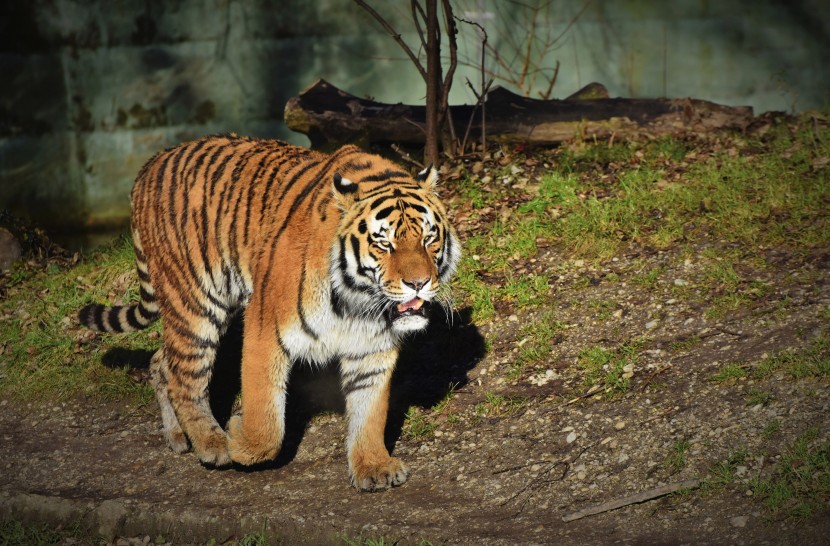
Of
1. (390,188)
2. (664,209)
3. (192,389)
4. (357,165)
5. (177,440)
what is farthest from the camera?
(664,209)

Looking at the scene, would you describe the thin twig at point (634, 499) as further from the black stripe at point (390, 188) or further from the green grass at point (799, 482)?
the black stripe at point (390, 188)

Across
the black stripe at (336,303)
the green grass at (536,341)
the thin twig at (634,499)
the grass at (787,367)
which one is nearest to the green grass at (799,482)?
the thin twig at (634,499)

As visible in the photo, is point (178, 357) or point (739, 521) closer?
point (739, 521)

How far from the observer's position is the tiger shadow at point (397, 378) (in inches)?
208

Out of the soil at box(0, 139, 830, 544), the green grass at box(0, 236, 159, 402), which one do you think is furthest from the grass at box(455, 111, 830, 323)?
the green grass at box(0, 236, 159, 402)

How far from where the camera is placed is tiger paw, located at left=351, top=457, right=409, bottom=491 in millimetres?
4375

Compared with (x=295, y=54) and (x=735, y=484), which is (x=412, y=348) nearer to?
(x=735, y=484)

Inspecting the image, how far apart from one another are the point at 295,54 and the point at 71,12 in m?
1.92

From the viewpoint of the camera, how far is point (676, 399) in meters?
4.50

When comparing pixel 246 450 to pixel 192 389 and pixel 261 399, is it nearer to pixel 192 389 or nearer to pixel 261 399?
pixel 261 399

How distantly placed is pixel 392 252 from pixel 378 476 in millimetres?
1033

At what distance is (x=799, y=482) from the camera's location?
3.59m

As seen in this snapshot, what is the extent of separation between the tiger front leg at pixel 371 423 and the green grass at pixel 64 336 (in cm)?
181

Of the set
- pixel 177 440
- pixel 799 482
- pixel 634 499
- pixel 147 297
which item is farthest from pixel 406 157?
pixel 799 482
